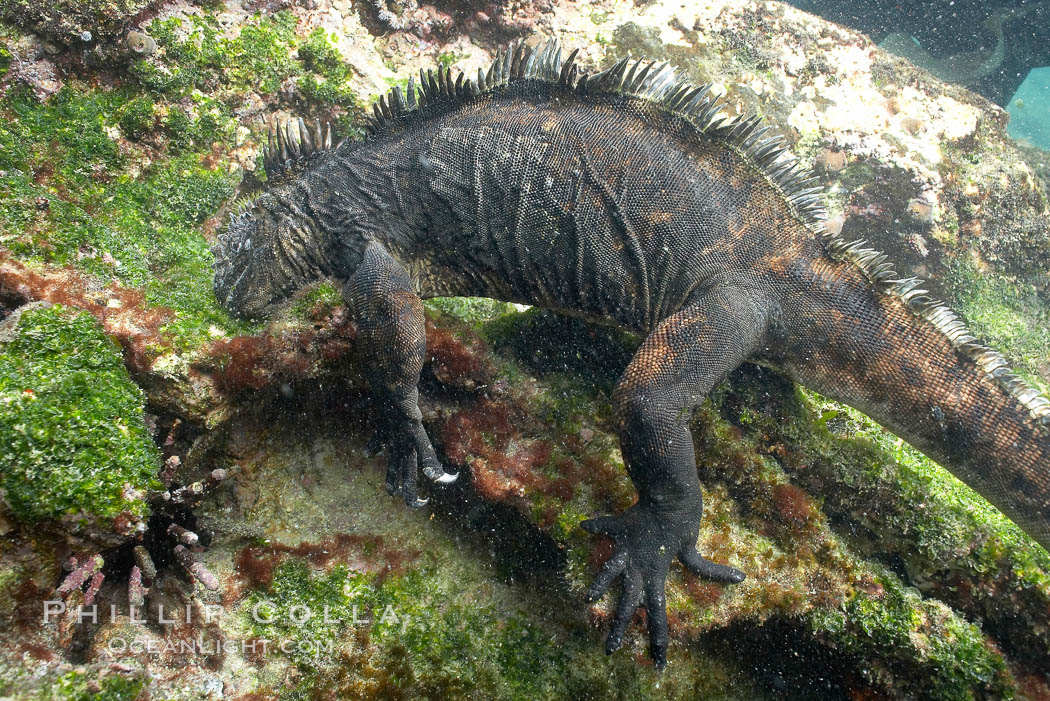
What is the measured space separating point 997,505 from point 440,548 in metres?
3.25

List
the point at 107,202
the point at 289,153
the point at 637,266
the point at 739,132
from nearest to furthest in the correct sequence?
the point at 739,132, the point at 637,266, the point at 289,153, the point at 107,202

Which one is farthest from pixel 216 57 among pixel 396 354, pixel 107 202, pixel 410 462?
pixel 410 462

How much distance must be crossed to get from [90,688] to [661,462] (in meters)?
2.69

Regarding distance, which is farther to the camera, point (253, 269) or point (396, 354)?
point (253, 269)

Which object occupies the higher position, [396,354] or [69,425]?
[396,354]

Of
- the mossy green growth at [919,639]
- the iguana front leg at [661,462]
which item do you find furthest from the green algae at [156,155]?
the mossy green growth at [919,639]

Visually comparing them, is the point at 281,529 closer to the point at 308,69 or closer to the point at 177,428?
the point at 177,428

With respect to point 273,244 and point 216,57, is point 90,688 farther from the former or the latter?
point 216,57

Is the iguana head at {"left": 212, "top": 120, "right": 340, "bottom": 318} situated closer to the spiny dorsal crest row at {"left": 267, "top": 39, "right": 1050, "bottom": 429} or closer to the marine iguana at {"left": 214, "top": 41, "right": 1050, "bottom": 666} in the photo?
the marine iguana at {"left": 214, "top": 41, "right": 1050, "bottom": 666}

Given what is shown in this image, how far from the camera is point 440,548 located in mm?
3527

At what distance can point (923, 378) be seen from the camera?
288 centimetres

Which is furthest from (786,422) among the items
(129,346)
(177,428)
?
A: (129,346)

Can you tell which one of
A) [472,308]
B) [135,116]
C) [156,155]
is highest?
[135,116]

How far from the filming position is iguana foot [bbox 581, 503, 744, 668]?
2.73 metres
